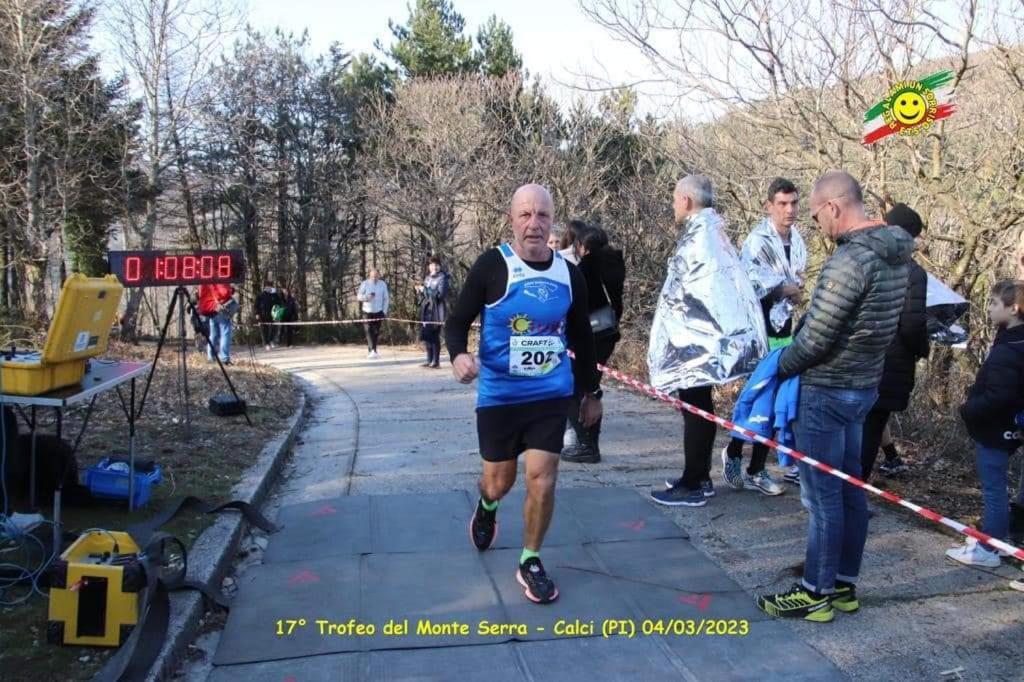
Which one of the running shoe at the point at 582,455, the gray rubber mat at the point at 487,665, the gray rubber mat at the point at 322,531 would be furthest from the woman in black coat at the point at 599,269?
the gray rubber mat at the point at 487,665

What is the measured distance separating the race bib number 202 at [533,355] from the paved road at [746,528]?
1.55 meters

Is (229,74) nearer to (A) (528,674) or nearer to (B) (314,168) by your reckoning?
(B) (314,168)

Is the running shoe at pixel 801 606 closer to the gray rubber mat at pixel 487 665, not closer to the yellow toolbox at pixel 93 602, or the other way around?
the gray rubber mat at pixel 487 665

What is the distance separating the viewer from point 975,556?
4.44 metres

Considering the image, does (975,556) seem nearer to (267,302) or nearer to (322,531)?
(322,531)

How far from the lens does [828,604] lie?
383cm

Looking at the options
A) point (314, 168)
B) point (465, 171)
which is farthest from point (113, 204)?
point (465, 171)

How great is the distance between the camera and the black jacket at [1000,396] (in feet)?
14.1

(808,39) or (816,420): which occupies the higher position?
(808,39)

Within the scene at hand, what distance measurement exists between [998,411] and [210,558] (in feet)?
13.9

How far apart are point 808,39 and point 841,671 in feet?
19.9

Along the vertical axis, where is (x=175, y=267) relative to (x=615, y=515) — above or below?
above

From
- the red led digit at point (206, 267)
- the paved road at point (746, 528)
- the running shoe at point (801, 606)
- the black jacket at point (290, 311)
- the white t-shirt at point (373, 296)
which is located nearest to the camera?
the paved road at point (746, 528)

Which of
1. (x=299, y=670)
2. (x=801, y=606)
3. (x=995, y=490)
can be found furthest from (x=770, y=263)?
(x=299, y=670)
